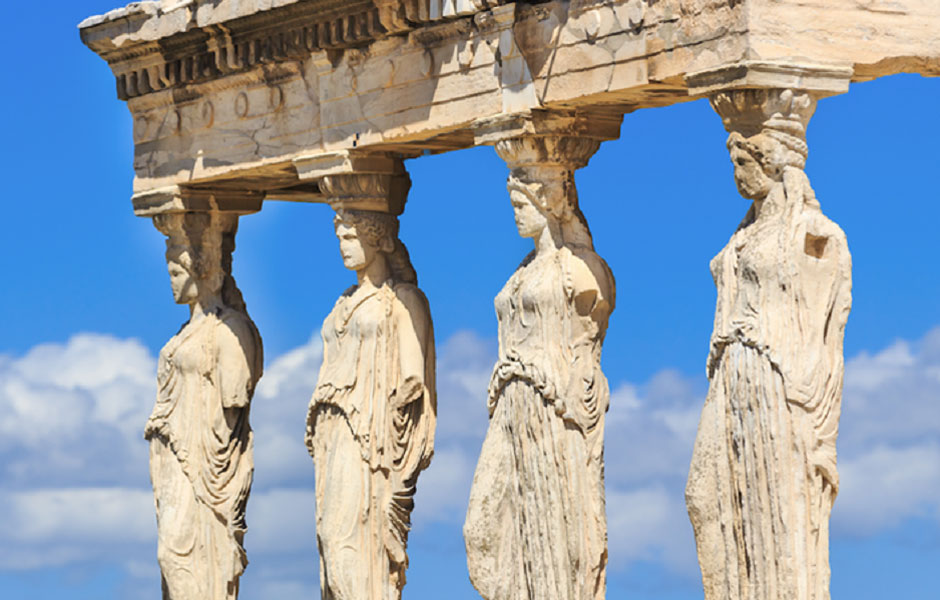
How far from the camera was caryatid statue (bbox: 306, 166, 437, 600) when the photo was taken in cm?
1382

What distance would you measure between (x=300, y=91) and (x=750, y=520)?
4440 mm

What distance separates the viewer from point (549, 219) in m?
12.6

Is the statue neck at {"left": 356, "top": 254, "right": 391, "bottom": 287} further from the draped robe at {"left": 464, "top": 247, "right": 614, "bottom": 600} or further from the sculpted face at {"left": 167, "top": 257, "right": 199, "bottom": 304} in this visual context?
the sculpted face at {"left": 167, "top": 257, "right": 199, "bottom": 304}

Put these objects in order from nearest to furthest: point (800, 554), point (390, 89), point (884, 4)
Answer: point (800, 554) → point (884, 4) → point (390, 89)

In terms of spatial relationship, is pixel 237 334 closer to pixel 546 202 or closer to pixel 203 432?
pixel 203 432

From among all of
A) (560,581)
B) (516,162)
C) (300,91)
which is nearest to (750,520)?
(560,581)

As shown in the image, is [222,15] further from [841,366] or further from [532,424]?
[841,366]

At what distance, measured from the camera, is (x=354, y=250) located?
13922mm

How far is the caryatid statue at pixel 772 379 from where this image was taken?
36.3 feet

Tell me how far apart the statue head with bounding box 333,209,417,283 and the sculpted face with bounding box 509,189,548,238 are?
5.04 feet

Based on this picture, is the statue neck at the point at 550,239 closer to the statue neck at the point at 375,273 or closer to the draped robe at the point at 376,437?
the draped robe at the point at 376,437

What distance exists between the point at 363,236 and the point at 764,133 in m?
3.38

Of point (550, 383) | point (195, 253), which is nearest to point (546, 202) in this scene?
point (550, 383)

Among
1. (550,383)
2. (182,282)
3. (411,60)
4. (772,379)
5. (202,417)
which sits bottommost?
(772,379)
